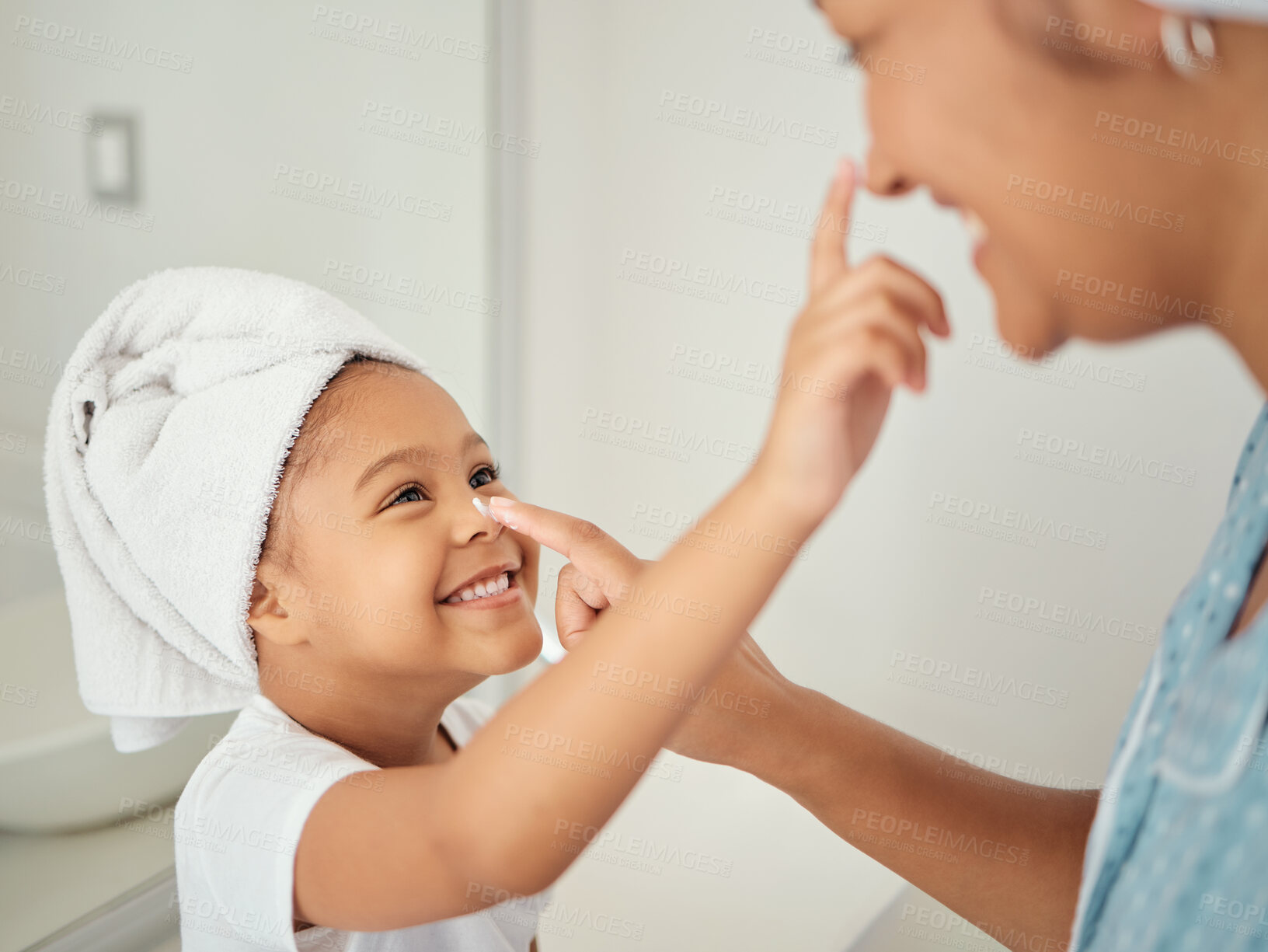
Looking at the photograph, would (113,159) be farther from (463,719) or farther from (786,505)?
(786,505)

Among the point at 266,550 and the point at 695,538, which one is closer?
the point at 695,538

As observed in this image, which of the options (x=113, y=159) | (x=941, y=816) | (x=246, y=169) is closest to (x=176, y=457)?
(x=113, y=159)

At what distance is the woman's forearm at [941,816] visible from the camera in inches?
24.8

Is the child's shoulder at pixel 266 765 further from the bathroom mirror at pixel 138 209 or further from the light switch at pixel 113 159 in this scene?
the light switch at pixel 113 159

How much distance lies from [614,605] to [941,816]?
33 cm

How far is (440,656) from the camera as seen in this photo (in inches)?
25.1

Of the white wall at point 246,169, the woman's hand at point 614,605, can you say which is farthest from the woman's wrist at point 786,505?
the white wall at point 246,169

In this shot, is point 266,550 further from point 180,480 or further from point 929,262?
point 929,262

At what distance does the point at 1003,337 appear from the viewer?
47 cm

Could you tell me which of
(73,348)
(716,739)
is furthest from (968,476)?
(73,348)

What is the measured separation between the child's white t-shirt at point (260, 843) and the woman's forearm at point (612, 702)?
0.30 ft

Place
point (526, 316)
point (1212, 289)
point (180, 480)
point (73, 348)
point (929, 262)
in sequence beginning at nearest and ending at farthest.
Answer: point (1212, 289), point (180, 480), point (73, 348), point (929, 262), point (526, 316)

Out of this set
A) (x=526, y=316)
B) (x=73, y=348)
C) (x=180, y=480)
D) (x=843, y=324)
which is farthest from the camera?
(x=526, y=316)

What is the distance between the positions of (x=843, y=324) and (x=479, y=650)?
0.38 meters
